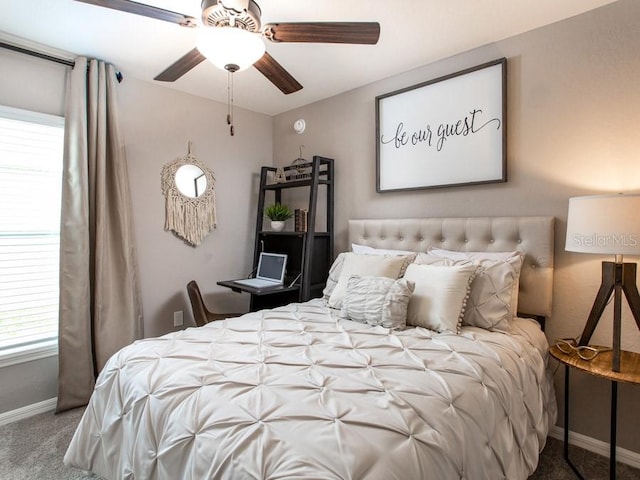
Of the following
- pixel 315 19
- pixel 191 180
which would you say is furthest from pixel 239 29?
pixel 191 180

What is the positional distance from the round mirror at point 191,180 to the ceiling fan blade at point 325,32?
6.12 ft

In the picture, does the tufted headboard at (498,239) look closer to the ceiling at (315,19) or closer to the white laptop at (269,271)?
the white laptop at (269,271)

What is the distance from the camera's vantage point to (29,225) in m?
2.46

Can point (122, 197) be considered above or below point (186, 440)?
above

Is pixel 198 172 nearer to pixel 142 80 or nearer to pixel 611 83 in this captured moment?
pixel 142 80

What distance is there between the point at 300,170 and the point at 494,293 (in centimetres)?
213

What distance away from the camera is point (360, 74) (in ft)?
9.30

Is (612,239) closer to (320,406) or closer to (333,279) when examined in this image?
(320,406)

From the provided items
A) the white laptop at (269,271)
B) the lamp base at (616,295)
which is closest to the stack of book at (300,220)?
the white laptop at (269,271)

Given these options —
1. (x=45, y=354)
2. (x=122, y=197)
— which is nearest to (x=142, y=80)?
(x=122, y=197)

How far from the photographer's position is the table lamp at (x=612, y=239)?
1.55 metres

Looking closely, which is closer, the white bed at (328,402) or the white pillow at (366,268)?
the white bed at (328,402)

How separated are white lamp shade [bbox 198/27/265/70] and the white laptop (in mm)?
1844

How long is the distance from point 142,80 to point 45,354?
7.25 ft
